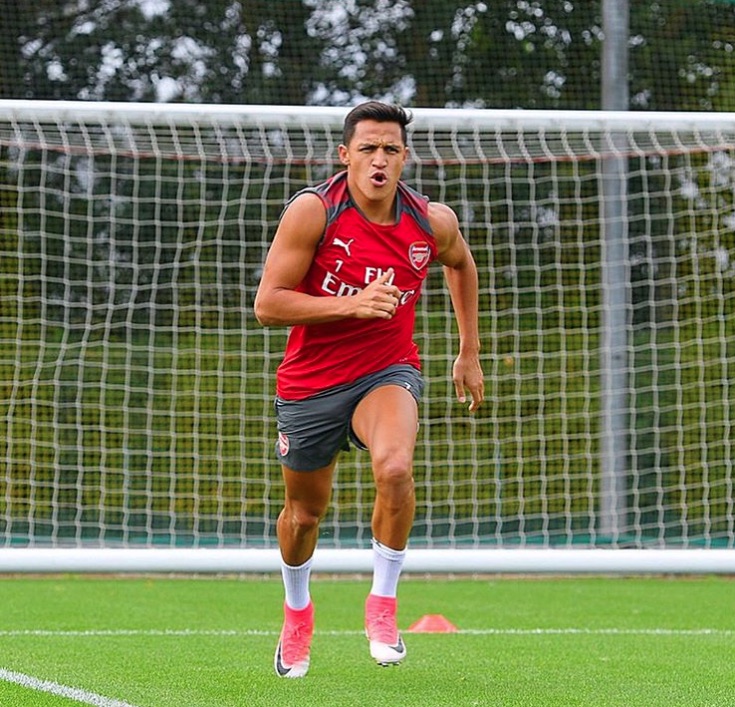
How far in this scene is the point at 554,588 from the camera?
10.8 m

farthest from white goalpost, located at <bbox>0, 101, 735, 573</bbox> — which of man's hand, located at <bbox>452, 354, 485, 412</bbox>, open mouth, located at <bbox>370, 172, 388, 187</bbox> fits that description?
open mouth, located at <bbox>370, 172, 388, 187</bbox>

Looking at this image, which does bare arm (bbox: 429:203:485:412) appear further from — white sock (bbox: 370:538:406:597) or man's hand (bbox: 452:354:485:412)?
white sock (bbox: 370:538:406:597)

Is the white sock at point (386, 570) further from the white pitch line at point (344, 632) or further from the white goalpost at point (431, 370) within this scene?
the white goalpost at point (431, 370)

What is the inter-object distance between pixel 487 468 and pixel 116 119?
15.7 ft

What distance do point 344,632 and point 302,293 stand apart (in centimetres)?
310

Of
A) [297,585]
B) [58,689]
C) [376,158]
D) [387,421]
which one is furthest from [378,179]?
[58,689]

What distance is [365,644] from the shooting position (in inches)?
282

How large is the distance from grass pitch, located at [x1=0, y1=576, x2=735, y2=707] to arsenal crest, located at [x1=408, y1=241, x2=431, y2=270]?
1649 mm

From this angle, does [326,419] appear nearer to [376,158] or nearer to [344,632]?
[376,158]

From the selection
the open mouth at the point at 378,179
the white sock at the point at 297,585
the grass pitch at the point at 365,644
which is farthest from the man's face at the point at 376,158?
the grass pitch at the point at 365,644

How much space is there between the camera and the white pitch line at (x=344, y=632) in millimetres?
7383


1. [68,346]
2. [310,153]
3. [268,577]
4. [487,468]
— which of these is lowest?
[268,577]

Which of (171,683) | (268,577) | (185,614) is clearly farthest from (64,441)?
(171,683)

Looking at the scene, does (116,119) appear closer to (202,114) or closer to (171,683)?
(202,114)
